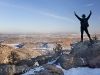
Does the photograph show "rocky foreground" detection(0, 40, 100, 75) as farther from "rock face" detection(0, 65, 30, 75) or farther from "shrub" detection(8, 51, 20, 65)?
"shrub" detection(8, 51, 20, 65)

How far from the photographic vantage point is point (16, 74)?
10.0 m

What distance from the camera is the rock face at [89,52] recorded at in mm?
12290

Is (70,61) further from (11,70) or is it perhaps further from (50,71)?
(11,70)

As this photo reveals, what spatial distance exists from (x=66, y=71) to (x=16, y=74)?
3.38 metres

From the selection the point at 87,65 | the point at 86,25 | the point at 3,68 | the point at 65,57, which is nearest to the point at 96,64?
the point at 87,65

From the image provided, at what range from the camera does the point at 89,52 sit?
13.1m

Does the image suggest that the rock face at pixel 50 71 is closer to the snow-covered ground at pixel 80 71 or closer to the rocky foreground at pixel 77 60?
the rocky foreground at pixel 77 60

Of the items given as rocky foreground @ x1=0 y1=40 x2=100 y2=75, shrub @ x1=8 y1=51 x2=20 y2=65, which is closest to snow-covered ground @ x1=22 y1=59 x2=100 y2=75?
rocky foreground @ x1=0 y1=40 x2=100 y2=75

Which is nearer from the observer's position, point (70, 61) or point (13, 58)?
point (70, 61)

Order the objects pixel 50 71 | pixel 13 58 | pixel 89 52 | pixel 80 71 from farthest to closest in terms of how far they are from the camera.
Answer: pixel 13 58 → pixel 89 52 → pixel 80 71 → pixel 50 71

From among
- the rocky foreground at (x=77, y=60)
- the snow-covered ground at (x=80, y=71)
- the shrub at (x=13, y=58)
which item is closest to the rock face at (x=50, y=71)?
the rocky foreground at (x=77, y=60)

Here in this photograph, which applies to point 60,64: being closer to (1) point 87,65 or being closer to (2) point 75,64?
(2) point 75,64

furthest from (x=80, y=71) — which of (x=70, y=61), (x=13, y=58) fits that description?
(x=13, y=58)

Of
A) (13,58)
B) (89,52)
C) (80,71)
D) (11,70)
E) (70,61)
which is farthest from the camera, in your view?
(13,58)
